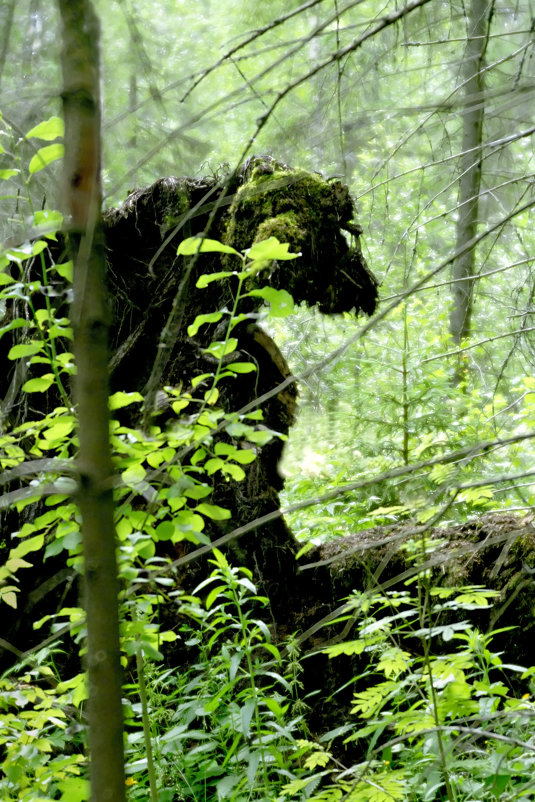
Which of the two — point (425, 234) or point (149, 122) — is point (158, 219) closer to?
point (149, 122)

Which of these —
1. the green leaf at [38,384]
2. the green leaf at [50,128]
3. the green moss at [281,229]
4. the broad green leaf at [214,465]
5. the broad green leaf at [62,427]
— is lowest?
the broad green leaf at [214,465]

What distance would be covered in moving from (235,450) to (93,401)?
3.05ft

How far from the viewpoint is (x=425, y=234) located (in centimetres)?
947

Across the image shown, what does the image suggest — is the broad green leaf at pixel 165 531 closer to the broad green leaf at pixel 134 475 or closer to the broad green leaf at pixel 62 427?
the broad green leaf at pixel 134 475

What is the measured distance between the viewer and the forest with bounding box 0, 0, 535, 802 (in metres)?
1.07

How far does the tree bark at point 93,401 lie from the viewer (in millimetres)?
701

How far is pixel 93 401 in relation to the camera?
726mm

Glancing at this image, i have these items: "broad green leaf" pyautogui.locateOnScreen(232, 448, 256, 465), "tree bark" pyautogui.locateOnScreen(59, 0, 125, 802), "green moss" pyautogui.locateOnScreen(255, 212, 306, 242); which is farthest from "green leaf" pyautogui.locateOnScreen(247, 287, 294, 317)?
"green moss" pyautogui.locateOnScreen(255, 212, 306, 242)

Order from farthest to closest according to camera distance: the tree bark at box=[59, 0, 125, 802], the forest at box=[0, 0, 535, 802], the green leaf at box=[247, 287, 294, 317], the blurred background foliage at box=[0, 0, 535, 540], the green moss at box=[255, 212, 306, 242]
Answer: the green moss at box=[255, 212, 306, 242] < the green leaf at box=[247, 287, 294, 317] < the blurred background foliage at box=[0, 0, 535, 540] < the forest at box=[0, 0, 535, 802] < the tree bark at box=[59, 0, 125, 802]

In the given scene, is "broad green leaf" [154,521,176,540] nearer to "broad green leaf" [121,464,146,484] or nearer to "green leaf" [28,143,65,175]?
"broad green leaf" [121,464,146,484]

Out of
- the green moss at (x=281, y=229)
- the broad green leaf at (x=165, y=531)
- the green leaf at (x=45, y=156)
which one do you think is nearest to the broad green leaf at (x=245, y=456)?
the broad green leaf at (x=165, y=531)

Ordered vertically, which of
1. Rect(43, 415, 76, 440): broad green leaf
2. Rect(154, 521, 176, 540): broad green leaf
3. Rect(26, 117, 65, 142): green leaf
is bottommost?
Rect(154, 521, 176, 540): broad green leaf

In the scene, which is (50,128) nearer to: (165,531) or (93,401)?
(93,401)

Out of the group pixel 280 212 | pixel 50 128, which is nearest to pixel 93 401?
pixel 50 128
